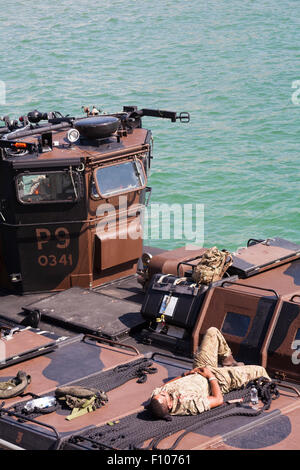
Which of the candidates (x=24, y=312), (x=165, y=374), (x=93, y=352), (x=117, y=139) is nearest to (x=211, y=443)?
(x=165, y=374)

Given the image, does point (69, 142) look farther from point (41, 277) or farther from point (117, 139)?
point (41, 277)

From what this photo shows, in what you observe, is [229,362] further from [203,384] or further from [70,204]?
[70,204]

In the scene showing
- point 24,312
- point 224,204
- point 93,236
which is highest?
point 93,236

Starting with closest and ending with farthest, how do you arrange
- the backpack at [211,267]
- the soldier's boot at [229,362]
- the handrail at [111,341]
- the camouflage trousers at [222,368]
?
the camouflage trousers at [222,368]
the soldier's boot at [229,362]
the handrail at [111,341]
the backpack at [211,267]

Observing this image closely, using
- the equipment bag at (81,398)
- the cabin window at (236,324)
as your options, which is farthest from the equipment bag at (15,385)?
the cabin window at (236,324)

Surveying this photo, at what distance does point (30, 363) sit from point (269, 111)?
27.8m

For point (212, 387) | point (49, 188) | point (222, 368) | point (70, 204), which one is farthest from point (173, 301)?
point (49, 188)

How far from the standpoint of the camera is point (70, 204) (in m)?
13.1

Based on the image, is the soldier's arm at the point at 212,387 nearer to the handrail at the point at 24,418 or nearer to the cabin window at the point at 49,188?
the handrail at the point at 24,418

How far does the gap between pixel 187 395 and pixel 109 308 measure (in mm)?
4129

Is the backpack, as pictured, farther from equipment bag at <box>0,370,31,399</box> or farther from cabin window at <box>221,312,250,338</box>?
equipment bag at <box>0,370,31,399</box>

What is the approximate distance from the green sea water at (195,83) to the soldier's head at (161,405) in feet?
57.4

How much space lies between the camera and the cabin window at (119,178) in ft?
43.4
